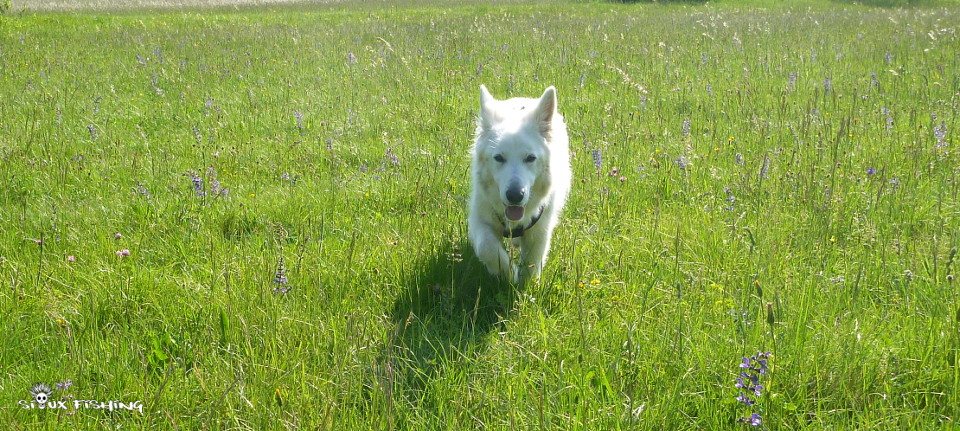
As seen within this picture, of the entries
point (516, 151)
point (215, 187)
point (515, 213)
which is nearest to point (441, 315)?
point (515, 213)

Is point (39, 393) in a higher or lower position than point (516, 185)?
lower

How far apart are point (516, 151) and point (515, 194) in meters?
0.34

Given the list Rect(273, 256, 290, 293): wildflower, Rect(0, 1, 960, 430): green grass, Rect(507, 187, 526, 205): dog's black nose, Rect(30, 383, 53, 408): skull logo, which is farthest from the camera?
Rect(507, 187, 526, 205): dog's black nose

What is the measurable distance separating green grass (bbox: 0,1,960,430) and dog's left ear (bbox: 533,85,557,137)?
2.17ft

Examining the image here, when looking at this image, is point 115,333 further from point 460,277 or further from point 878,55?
point 878,55

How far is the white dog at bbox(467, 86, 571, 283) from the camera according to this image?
3275 mm

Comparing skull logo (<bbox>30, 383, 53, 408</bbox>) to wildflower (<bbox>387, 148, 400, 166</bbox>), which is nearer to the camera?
skull logo (<bbox>30, 383, 53, 408</bbox>)

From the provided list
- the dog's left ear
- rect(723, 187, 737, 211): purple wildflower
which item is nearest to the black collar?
the dog's left ear

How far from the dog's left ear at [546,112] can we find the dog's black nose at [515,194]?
614 mm

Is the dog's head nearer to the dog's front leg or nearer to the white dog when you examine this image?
the white dog

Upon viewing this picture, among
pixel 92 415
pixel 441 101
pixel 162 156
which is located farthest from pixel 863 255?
pixel 162 156

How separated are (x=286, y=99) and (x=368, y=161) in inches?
104

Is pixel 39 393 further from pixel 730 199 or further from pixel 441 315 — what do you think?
pixel 730 199

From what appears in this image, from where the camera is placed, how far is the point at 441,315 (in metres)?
2.93
